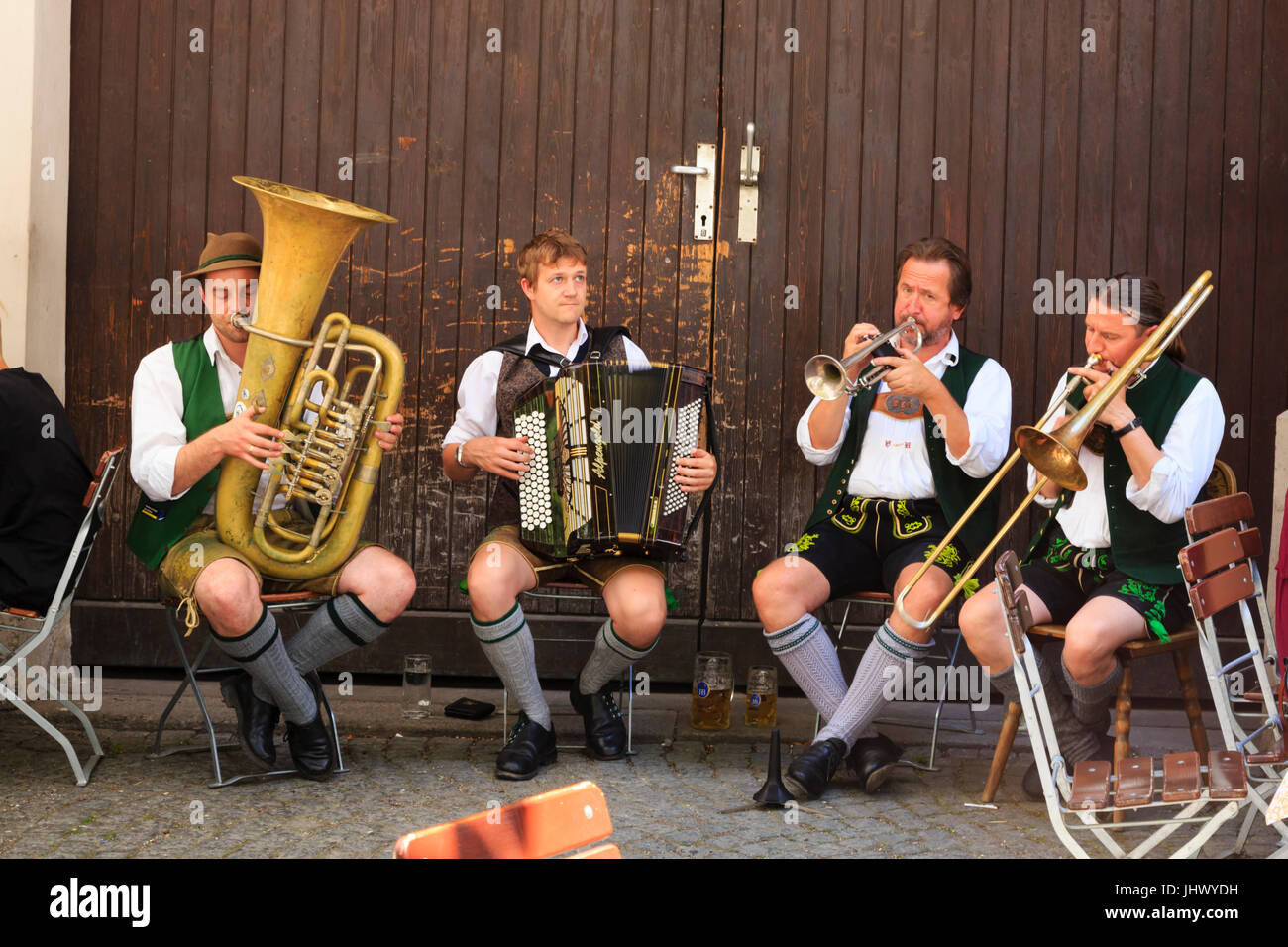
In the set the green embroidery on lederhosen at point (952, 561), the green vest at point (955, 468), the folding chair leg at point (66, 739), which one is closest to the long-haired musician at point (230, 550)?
the folding chair leg at point (66, 739)

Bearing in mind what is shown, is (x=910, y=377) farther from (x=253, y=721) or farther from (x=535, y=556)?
(x=253, y=721)

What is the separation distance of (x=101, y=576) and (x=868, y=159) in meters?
3.36

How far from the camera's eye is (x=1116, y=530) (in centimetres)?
387

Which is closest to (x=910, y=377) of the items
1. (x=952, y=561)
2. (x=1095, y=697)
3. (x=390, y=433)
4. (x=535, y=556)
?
(x=952, y=561)

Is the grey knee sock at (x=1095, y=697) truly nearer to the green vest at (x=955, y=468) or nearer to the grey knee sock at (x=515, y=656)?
the green vest at (x=955, y=468)

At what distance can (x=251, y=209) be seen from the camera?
5180 mm

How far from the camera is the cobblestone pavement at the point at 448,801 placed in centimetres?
345

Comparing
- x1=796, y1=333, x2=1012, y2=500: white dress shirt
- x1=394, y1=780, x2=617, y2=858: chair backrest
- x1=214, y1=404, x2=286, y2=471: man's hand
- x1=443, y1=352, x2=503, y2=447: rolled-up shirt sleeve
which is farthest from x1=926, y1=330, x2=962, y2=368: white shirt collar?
x1=394, y1=780, x2=617, y2=858: chair backrest

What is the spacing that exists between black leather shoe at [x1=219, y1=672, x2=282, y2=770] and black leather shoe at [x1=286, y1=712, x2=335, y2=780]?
12 cm

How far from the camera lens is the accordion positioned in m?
3.98

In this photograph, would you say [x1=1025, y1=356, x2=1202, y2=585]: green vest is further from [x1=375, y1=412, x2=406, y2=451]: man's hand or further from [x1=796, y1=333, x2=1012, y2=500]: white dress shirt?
[x1=375, y1=412, x2=406, y2=451]: man's hand

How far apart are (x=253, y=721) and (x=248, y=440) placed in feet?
2.90
